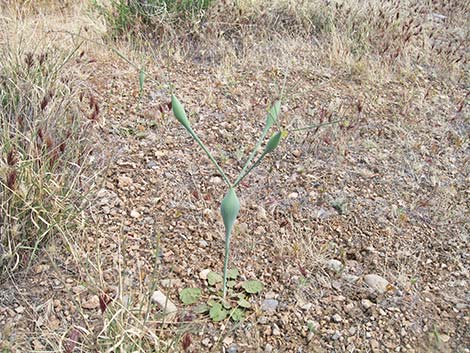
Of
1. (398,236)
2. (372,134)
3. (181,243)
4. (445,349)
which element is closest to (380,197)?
(398,236)

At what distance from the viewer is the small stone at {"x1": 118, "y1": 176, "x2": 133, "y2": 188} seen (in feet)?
6.52

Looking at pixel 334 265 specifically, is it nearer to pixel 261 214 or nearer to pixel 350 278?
pixel 350 278

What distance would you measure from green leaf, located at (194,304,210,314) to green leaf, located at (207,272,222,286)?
9 centimetres

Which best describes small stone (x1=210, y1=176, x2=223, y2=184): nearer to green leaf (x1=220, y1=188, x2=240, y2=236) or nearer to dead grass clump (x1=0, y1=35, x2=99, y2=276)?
dead grass clump (x1=0, y1=35, x2=99, y2=276)

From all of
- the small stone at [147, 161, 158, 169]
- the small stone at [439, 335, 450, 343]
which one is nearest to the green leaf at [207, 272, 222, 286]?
the small stone at [147, 161, 158, 169]

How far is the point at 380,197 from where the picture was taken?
210cm

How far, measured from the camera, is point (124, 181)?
2.01 metres

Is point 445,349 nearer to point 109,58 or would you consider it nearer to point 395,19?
point 109,58

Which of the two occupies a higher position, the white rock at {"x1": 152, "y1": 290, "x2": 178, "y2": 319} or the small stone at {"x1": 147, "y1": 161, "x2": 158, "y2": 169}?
the small stone at {"x1": 147, "y1": 161, "x2": 158, "y2": 169}

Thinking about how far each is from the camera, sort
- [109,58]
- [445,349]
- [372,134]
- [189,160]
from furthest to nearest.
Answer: [109,58] → [372,134] → [189,160] → [445,349]

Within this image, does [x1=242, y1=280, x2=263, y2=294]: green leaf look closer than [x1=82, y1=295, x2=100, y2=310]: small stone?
No

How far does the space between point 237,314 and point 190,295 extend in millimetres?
165

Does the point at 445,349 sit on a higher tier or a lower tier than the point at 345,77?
lower

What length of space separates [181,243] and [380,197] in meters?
0.89
